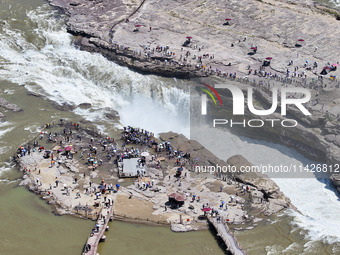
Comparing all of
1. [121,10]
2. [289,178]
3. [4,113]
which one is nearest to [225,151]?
[289,178]

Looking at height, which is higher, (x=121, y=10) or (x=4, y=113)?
(x=121, y=10)

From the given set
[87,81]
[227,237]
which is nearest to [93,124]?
[87,81]

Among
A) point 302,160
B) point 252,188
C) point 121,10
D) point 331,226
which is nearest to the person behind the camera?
point 331,226

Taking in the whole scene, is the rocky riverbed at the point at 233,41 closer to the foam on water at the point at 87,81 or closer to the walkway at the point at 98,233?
the foam on water at the point at 87,81

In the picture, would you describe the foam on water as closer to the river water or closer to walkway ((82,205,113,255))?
the river water

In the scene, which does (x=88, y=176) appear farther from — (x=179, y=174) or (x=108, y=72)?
(x=108, y=72)

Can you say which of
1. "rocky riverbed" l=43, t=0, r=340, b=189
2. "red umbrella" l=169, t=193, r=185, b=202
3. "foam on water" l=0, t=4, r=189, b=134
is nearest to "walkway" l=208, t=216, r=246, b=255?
"red umbrella" l=169, t=193, r=185, b=202

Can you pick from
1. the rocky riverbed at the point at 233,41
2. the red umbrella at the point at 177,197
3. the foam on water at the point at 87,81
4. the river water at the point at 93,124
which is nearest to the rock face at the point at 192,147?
the river water at the point at 93,124
